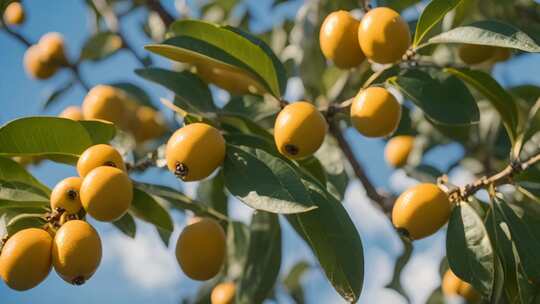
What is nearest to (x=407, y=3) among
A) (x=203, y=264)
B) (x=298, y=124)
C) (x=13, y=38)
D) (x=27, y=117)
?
(x=298, y=124)

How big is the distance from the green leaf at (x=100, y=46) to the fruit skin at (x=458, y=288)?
185cm

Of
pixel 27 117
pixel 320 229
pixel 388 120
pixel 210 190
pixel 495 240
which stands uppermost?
pixel 27 117

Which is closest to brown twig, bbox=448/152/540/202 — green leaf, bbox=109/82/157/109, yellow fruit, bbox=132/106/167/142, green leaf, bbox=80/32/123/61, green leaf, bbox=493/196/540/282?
green leaf, bbox=493/196/540/282

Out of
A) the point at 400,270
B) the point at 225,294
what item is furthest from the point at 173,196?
the point at 400,270

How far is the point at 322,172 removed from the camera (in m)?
2.10

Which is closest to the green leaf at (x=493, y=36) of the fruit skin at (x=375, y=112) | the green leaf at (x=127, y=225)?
the fruit skin at (x=375, y=112)

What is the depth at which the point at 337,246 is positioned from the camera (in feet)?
5.80

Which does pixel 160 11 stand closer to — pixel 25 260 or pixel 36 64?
pixel 36 64

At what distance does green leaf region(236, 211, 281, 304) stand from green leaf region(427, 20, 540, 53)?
0.88m

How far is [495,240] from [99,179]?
1081mm

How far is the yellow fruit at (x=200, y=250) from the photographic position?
75.5 inches

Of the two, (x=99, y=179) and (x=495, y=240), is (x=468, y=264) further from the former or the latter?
(x=99, y=179)

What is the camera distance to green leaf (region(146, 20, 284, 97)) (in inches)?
77.0

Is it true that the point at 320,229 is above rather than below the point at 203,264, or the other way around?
above
